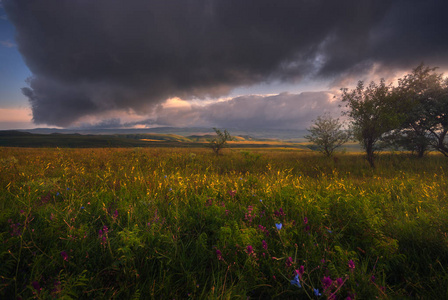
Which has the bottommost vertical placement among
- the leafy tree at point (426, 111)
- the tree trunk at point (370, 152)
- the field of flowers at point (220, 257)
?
the field of flowers at point (220, 257)

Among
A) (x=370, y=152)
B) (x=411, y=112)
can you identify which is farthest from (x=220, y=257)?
(x=411, y=112)

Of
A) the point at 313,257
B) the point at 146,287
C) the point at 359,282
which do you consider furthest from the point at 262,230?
the point at 146,287

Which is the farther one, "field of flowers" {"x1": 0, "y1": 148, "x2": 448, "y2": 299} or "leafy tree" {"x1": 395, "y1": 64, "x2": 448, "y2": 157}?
"leafy tree" {"x1": 395, "y1": 64, "x2": 448, "y2": 157}

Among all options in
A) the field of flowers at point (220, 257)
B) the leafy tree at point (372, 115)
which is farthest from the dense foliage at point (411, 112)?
the field of flowers at point (220, 257)

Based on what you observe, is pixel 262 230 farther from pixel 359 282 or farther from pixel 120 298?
pixel 120 298

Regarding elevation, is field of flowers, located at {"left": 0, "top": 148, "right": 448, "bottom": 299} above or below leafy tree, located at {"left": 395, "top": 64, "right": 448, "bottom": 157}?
below

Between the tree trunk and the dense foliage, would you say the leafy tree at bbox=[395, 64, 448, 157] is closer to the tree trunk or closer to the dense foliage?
the dense foliage

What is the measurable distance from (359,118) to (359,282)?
11644 millimetres

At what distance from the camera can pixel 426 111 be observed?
1305 centimetres

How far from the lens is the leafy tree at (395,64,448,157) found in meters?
12.8

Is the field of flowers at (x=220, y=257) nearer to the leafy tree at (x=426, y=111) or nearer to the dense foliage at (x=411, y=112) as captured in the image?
the dense foliage at (x=411, y=112)

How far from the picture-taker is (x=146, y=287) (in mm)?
1698

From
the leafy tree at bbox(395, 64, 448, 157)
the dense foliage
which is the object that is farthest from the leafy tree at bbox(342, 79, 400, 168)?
the leafy tree at bbox(395, 64, 448, 157)

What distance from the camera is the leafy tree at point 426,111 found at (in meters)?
12.8
